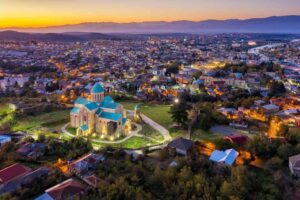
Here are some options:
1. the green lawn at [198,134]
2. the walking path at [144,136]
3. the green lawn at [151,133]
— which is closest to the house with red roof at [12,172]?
the walking path at [144,136]

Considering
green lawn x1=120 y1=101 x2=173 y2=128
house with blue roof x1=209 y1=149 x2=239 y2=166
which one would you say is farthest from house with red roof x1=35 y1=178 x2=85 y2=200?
green lawn x1=120 y1=101 x2=173 y2=128

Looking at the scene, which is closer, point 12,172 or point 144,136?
point 12,172

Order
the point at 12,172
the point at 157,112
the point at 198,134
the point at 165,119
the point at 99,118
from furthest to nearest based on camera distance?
the point at 157,112
the point at 165,119
the point at 198,134
the point at 99,118
the point at 12,172

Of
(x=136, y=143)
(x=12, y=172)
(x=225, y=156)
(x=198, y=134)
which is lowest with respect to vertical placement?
(x=136, y=143)

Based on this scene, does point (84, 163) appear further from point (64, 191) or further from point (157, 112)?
point (157, 112)

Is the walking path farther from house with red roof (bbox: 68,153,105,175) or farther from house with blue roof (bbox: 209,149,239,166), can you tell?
house with blue roof (bbox: 209,149,239,166)

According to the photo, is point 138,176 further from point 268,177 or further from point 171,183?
point 268,177

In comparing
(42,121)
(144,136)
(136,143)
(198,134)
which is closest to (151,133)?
(144,136)
